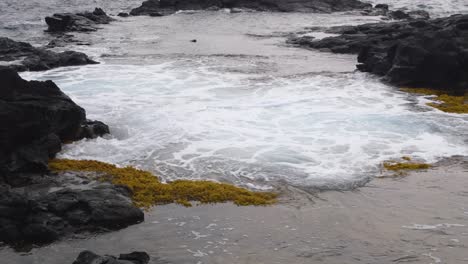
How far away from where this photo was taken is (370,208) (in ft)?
34.6

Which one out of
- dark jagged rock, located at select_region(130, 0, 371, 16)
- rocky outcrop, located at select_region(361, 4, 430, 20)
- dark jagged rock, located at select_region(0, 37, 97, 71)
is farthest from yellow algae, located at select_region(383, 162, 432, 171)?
dark jagged rock, located at select_region(130, 0, 371, 16)

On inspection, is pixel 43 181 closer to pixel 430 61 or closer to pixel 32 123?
pixel 32 123

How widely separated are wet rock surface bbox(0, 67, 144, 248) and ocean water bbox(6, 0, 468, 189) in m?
0.83

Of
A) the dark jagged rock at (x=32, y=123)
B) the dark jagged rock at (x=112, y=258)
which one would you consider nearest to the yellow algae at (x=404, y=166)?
the dark jagged rock at (x=112, y=258)

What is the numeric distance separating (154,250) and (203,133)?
663 centimetres

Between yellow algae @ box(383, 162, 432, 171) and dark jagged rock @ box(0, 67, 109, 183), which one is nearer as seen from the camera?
dark jagged rock @ box(0, 67, 109, 183)

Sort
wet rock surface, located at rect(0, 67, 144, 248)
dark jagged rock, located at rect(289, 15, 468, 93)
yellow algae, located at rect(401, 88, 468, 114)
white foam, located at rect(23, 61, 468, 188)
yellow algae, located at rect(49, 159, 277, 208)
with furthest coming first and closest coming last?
dark jagged rock, located at rect(289, 15, 468, 93) → yellow algae, located at rect(401, 88, 468, 114) → white foam, located at rect(23, 61, 468, 188) → yellow algae, located at rect(49, 159, 277, 208) → wet rock surface, located at rect(0, 67, 144, 248)

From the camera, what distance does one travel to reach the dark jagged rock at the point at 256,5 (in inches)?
2021

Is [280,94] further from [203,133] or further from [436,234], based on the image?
[436,234]

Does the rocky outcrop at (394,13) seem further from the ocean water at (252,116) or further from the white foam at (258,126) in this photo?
the white foam at (258,126)

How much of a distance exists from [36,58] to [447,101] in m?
19.0

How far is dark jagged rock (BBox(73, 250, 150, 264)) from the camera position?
25.1 ft

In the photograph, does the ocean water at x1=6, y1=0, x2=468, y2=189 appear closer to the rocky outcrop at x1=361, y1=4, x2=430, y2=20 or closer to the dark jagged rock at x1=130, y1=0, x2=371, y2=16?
the rocky outcrop at x1=361, y1=4, x2=430, y2=20

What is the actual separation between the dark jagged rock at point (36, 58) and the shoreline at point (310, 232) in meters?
17.4
